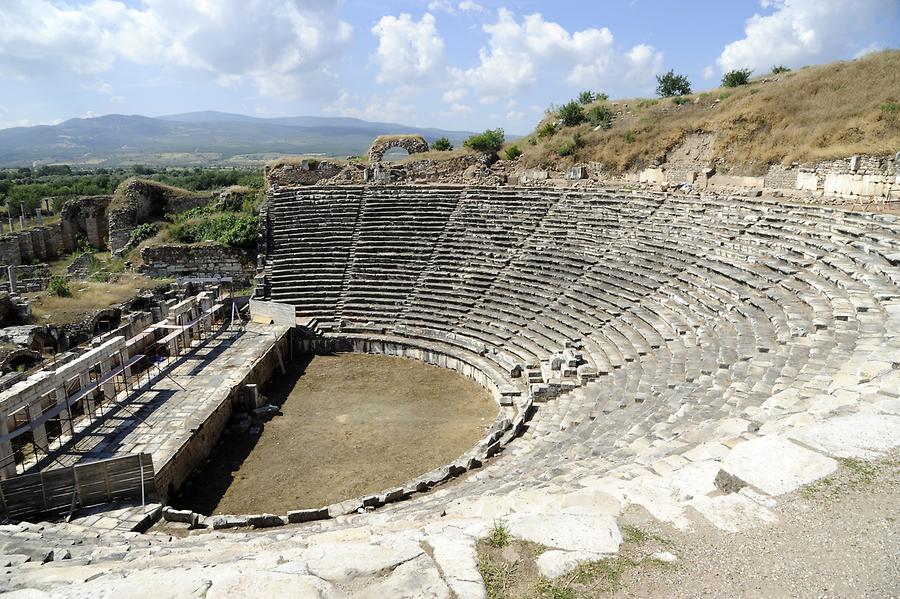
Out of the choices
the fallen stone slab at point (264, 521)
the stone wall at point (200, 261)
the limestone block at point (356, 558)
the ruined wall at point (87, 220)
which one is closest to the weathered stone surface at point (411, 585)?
the limestone block at point (356, 558)

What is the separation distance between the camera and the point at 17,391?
9766 millimetres

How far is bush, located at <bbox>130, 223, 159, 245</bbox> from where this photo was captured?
85.4 feet

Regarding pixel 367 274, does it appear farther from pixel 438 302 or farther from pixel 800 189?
A: pixel 800 189

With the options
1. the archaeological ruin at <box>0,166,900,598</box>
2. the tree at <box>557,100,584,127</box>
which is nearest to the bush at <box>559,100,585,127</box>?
the tree at <box>557,100,584,127</box>

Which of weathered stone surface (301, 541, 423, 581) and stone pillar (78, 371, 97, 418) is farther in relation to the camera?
stone pillar (78, 371, 97, 418)

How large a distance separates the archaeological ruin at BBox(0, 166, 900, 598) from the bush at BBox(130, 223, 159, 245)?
4.34 meters

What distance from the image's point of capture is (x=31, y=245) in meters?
30.0

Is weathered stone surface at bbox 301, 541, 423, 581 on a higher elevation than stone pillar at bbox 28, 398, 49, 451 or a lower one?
higher

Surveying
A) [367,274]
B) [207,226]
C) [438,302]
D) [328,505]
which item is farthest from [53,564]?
[207,226]

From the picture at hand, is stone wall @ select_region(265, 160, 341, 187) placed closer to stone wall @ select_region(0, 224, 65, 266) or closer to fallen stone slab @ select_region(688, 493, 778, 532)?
stone wall @ select_region(0, 224, 65, 266)

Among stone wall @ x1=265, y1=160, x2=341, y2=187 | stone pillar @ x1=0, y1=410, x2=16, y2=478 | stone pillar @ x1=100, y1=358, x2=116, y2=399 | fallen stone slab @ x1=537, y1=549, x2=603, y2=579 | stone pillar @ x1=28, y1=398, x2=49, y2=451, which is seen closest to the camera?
fallen stone slab @ x1=537, y1=549, x2=603, y2=579

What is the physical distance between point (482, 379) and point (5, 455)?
9843 mm

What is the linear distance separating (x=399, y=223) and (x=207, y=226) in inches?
349

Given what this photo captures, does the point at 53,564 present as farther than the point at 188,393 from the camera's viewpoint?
No
